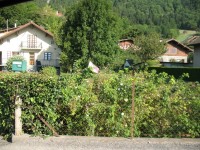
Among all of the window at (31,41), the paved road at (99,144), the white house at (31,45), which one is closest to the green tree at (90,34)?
the white house at (31,45)

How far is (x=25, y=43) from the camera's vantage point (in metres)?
58.2

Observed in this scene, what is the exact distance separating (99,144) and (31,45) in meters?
54.6

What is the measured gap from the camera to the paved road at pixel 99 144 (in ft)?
18.6

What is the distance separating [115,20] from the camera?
47938 millimetres

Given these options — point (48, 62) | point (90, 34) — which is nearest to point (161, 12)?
point (48, 62)

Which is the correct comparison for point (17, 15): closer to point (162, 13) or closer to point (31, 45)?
point (31, 45)

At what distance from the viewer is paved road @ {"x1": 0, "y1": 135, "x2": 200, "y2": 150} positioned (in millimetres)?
5660

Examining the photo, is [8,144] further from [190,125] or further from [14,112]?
[190,125]

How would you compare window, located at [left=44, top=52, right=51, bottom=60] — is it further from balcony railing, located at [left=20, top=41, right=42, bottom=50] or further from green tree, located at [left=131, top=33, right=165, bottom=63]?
green tree, located at [left=131, top=33, right=165, bottom=63]

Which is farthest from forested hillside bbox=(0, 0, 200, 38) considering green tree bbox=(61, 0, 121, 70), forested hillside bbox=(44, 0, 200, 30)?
green tree bbox=(61, 0, 121, 70)

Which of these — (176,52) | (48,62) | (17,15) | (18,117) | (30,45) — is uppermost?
(17,15)

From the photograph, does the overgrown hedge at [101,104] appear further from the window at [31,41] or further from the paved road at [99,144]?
the window at [31,41]

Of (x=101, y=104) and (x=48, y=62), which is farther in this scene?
(x=48, y=62)

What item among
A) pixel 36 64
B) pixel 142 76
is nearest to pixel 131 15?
pixel 36 64
